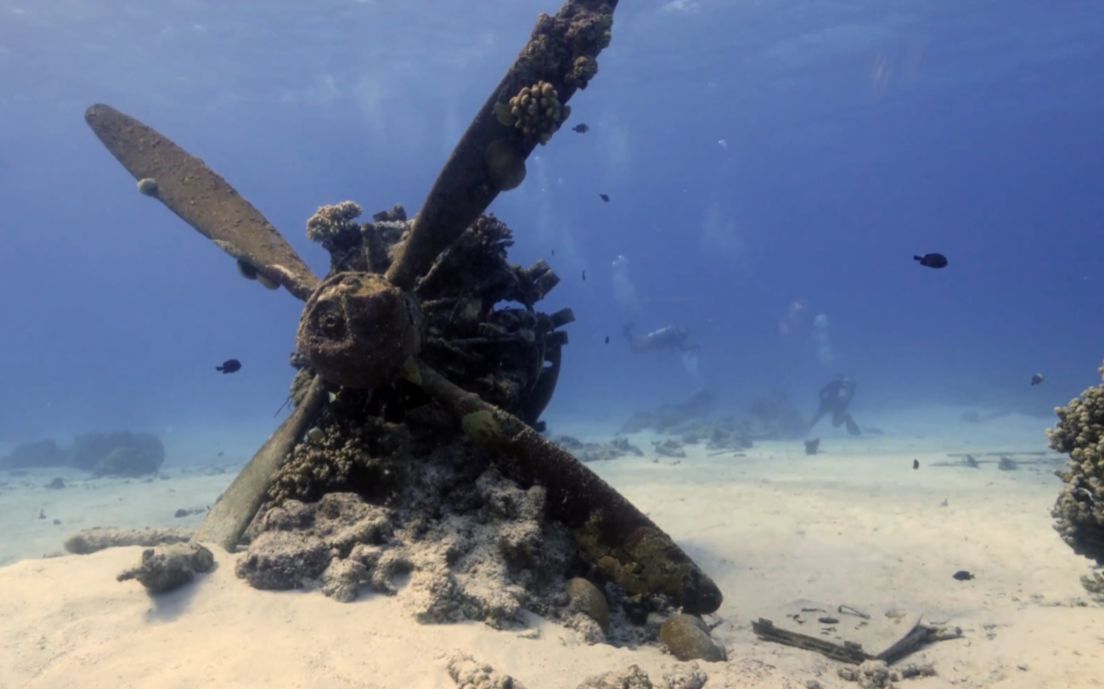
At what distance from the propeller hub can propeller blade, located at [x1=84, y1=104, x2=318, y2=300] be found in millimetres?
1126

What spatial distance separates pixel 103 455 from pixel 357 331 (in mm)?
30805

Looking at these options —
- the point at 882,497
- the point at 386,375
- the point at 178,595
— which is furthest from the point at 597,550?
the point at 882,497

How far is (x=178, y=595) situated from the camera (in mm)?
3982

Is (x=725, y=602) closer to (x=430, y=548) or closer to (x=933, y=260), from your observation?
(x=430, y=548)

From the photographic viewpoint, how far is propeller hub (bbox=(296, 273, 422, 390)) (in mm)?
4699

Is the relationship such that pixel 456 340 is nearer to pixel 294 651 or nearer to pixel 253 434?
pixel 294 651

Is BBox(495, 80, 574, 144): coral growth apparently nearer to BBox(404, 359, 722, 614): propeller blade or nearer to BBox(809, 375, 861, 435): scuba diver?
BBox(404, 359, 722, 614): propeller blade

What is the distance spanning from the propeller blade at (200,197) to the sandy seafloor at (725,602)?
2769 millimetres

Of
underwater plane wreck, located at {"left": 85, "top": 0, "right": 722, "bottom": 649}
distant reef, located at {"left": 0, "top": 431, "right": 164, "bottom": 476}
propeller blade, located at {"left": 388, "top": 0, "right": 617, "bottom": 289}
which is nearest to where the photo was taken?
underwater plane wreck, located at {"left": 85, "top": 0, "right": 722, "bottom": 649}

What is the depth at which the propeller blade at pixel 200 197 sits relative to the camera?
6074 millimetres

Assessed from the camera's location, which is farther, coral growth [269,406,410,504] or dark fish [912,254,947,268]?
dark fish [912,254,947,268]

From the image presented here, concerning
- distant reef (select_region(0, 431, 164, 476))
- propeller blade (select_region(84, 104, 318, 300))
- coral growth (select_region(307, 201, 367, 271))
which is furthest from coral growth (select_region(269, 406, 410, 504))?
distant reef (select_region(0, 431, 164, 476))

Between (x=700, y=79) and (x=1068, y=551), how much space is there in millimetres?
45421

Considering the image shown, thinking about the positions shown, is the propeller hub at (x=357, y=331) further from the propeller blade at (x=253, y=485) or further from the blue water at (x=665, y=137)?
the blue water at (x=665, y=137)
